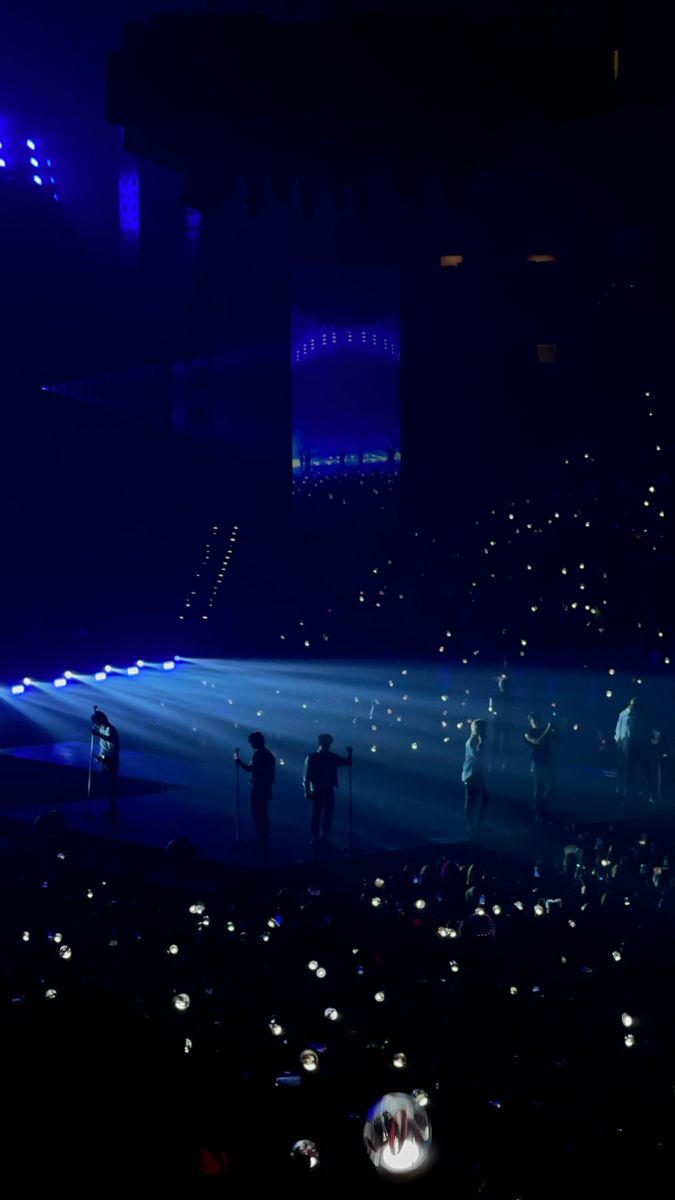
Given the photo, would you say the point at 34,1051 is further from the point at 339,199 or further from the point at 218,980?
the point at 339,199

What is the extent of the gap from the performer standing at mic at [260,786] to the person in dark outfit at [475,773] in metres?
1.92

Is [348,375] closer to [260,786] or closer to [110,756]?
[110,756]

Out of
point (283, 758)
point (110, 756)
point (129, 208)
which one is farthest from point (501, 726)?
point (129, 208)

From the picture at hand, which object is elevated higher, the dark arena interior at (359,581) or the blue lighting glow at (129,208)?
the blue lighting glow at (129,208)

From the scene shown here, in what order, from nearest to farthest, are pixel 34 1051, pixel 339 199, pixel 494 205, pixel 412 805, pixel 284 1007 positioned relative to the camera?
pixel 34 1051 < pixel 284 1007 < pixel 339 199 < pixel 412 805 < pixel 494 205

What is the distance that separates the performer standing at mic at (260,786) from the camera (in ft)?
36.7

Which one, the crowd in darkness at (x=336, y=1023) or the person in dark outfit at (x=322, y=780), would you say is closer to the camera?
the crowd in darkness at (x=336, y=1023)

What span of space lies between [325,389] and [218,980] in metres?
13.6

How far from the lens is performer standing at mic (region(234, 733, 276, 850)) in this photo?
11172mm

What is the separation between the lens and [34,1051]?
46.8 inches

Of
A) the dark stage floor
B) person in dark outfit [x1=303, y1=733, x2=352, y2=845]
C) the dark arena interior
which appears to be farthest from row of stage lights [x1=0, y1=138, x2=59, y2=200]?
person in dark outfit [x1=303, y1=733, x2=352, y2=845]

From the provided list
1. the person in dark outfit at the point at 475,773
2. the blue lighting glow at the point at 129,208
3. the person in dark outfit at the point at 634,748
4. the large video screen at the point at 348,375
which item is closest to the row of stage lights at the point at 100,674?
the large video screen at the point at 348,375

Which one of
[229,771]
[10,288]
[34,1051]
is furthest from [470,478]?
[34,1051]

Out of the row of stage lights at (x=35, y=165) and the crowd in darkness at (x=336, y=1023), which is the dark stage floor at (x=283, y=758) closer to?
the crowd in darkness at (x=336, y=1023)
